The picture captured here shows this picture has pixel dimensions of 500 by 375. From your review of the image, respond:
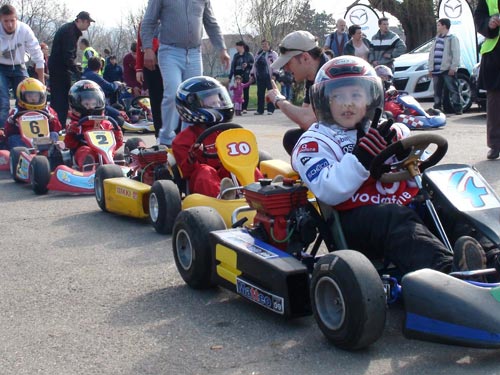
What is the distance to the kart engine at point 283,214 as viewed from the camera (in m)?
3.94

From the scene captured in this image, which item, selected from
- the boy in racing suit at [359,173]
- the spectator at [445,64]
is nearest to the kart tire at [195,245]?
the boy in racing suit at [359,173]

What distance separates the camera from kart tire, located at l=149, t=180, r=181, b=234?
18.9ft

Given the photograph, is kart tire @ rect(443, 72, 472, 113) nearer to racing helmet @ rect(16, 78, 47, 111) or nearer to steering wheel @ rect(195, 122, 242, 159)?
racing helmet @ rect(16, 78, 47, 111)

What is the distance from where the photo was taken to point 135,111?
15.4m

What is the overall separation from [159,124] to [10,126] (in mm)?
1857

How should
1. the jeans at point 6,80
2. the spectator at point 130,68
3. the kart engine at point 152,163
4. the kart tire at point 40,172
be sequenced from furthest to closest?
the spectator at point 130,68
the jeans at point 6,80
the kart tire at point 40,172
the kart engine at point 152,163

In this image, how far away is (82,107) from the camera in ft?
28.1

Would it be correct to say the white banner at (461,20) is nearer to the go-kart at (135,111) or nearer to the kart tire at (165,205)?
the go-kart at (135,111)

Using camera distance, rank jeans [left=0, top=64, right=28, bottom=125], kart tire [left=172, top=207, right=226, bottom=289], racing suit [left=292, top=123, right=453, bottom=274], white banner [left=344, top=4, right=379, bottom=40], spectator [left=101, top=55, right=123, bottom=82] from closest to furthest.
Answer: racing suit [left=292, top=123, right=453, bottom=274]
kart tire [left=172, top=207, right=226, bottom=289]
jeans [left=0, top=64, right=28, bottom=125]
white banner [left=344, top=4, right=379, bottom=40]
spectator [left=101, top=55, right=123, bottom=82]

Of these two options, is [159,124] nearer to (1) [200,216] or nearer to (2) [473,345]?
(1) [200,216]

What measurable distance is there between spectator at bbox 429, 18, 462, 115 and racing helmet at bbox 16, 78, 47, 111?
734 cm

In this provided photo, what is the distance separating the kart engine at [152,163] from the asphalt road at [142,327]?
670 millimetres

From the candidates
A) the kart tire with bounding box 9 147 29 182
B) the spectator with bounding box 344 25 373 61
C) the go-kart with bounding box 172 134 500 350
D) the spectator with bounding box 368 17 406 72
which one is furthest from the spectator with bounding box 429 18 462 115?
the go-kart with bounding box 172 134 500 350

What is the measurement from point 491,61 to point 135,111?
340 inches
